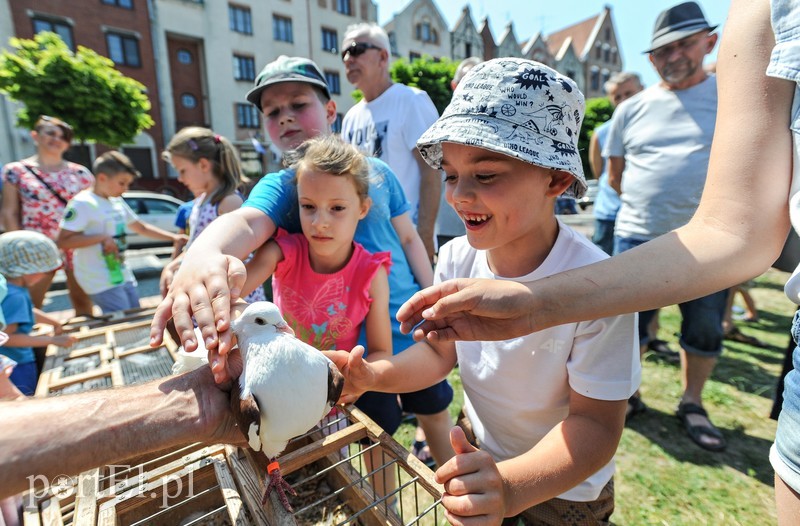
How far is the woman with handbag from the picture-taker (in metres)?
4.14

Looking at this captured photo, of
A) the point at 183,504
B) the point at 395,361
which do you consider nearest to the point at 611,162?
the point at 395,361

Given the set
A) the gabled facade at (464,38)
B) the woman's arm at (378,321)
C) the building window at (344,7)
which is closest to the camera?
the woman's arm at (378,321)

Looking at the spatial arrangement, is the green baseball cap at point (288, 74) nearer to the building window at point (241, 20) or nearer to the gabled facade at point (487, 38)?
the building window at point (241, 20)

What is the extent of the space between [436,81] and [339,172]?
18667 mm

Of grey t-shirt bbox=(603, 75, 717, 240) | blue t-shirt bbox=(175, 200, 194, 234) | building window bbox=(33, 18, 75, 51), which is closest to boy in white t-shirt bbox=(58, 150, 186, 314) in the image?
blue t-shirt bbox=(175, 200, 194, 234)

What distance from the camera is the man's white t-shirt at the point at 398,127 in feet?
9.93

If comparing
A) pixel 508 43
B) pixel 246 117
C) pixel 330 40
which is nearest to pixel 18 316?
pixel 246 117

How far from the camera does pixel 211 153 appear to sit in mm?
3020

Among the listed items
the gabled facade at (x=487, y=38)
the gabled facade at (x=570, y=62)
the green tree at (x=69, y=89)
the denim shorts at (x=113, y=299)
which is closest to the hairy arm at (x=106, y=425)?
the denim shorts at (x=113, y=299)

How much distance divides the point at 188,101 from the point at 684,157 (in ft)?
82.6

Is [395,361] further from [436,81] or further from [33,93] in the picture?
[436,81]

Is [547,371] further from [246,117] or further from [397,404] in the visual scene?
[246,117]

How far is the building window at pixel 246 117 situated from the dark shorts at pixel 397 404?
24824 millimetres

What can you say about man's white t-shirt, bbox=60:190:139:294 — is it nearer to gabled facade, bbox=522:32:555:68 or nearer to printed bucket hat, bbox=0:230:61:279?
printed bucket hat, bbox=0:230:61:279
